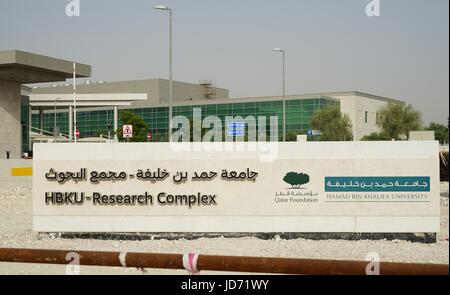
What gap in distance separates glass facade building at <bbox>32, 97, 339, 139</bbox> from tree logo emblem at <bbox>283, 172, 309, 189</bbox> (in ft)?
206

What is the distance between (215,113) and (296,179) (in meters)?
77.6

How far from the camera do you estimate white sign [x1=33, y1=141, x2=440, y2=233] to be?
480 inches

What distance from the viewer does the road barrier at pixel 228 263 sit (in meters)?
4.61

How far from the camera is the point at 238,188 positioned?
12.4 meters

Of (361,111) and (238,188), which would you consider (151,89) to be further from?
(238,188)

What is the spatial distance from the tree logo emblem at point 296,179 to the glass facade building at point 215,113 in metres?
62.9

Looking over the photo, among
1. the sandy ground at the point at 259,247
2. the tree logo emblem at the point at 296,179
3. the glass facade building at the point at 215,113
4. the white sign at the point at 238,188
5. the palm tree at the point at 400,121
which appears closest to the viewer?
the sandy ground at the point at 259,247

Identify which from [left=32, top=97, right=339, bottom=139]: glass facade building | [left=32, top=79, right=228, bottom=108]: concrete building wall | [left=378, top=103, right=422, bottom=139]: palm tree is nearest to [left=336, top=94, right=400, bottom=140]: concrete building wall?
[left=32, top=97, right=339, bottom=139]: glass facade building

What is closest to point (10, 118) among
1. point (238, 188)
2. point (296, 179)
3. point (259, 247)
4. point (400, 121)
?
point (400, 121)

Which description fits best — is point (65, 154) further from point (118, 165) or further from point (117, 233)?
point (117, 233)

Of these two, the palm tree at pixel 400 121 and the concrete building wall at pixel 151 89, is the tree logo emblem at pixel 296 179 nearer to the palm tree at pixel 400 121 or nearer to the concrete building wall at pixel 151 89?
the palm tree at pixel 400 121

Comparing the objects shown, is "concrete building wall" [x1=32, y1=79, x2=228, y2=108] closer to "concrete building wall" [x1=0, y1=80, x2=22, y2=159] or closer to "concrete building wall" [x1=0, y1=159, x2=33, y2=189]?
"concrete building wall" [x1=0, y1=80, x2=22, y2=159]

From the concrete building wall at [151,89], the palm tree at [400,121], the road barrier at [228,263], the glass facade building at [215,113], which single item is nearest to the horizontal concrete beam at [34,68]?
the glass facade building at [215,113]
